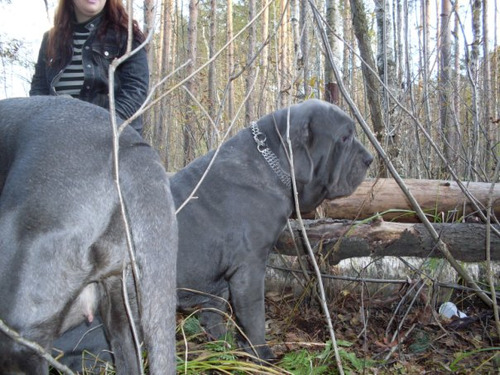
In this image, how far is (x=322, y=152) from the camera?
346 centimetres

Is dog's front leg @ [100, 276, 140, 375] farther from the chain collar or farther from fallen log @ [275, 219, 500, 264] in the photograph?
fallen log @ [275, 219, 500, 264]

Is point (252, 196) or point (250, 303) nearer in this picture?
point (250, 303)

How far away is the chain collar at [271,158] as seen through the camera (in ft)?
11.0

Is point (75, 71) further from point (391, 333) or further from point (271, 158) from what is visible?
point (391, 333)

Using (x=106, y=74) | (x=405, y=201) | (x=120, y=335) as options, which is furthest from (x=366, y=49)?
(x=120, y=335)

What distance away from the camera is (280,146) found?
3.41m

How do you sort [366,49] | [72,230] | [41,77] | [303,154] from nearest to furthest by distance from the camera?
[72,230]
[303,154]
[41,77]
[366,49]

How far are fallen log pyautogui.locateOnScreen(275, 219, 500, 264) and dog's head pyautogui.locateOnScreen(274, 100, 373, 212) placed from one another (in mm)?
487

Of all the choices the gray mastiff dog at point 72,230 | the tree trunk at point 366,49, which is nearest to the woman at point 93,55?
the gray mastiff dog at point 72,230

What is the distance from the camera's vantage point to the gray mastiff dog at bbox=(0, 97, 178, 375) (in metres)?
1.80

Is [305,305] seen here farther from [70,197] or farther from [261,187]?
→ [70,197]

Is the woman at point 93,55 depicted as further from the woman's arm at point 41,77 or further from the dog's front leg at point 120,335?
the dog's front leg at point 120,335

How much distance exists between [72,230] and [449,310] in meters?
3.08

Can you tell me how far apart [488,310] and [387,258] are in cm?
84
